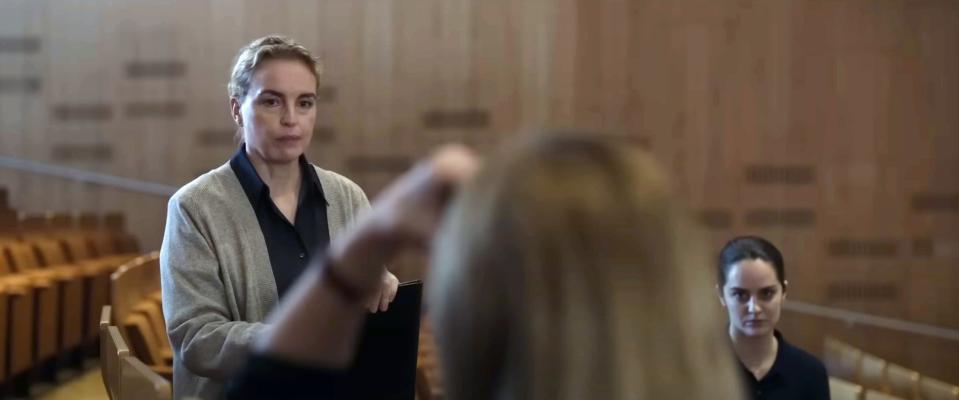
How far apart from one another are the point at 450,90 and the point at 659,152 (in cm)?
119

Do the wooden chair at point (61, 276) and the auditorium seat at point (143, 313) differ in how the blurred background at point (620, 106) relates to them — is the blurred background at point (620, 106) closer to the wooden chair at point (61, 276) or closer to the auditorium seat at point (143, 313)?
the wooden chair at point (61, 276)

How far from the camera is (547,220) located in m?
0.45

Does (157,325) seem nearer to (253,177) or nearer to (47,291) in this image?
(47,291)

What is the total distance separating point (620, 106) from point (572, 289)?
502 centimetres

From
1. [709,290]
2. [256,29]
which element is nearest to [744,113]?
[256,29]

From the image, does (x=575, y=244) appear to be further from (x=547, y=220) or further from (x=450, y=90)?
(x=450, y=90)

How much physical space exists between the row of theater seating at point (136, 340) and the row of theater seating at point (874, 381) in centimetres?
171

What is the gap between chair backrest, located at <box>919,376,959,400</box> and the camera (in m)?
2.99

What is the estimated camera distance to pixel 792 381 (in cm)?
166

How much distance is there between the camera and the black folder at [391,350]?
0.91 meters

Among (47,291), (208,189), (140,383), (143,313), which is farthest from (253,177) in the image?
(47,291)

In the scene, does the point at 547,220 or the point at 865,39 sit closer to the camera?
the point at 547,220

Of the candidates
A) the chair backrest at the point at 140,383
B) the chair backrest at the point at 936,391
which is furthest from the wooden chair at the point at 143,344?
the chair backrest at the point at 936,391

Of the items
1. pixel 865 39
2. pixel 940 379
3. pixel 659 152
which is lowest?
pixel 940 379
